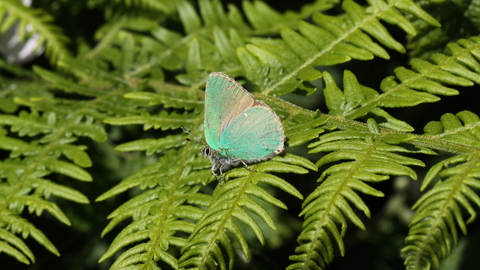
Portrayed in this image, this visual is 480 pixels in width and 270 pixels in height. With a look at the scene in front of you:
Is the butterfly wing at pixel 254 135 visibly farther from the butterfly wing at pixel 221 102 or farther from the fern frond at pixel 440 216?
the fern frond at pixel 440 216

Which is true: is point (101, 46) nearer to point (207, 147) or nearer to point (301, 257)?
point (207, 147)

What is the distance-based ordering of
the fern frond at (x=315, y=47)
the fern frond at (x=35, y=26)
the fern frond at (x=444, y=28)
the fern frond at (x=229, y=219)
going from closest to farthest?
the fern frond at (x=229, y=219), the fern frond at (x=315, y=47), the fern frond at (x=444, y=28), the fern frond at (x=35, y=26)

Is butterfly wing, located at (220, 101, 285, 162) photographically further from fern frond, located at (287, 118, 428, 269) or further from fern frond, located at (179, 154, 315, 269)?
fern frond, located at (287, 118, 428, 269)

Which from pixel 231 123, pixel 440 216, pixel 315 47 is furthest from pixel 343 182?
pixel 315 47

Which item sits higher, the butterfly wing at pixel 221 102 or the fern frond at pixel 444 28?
the fern frond at pixel 444 28

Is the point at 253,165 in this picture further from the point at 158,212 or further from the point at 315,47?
the point at 315,47

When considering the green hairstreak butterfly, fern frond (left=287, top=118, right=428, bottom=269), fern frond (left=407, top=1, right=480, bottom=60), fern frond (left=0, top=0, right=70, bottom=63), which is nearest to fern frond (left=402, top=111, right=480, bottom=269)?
fern frond (left=287, top=118, right=428, bottom=269)

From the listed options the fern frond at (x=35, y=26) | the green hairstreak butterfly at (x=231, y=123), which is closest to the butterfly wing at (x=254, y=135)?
the green hairstreak butterfly at (x=231, y=123)

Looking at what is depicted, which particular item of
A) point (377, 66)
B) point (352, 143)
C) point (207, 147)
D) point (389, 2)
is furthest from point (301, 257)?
point (377, 66)
